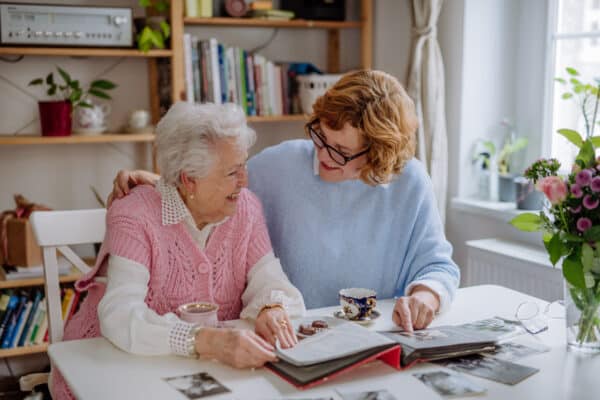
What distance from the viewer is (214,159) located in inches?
67.7

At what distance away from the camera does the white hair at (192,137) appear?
1708 mm

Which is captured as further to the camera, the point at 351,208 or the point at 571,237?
the point at 351,208

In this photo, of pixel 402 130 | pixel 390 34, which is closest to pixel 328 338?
pixel 402 130

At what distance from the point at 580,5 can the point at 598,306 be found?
5.98 ft

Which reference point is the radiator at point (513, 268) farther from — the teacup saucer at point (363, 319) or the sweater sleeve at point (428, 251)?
the teacup saucer at point (363, 319)

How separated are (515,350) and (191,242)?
0.78 metres

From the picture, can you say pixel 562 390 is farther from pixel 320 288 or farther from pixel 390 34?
pixel 390 34

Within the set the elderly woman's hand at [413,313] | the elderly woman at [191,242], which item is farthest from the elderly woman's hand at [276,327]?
the elderly woman's hand at [413,313]

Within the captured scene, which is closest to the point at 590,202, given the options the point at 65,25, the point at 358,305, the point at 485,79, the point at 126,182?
the point at 358,305

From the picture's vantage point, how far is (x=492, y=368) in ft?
4.56

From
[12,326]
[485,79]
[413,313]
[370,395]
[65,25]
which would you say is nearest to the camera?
[370,395]

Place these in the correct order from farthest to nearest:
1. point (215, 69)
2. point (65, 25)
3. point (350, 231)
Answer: point (215, 69)
point (65, 25)
point (350, 231)

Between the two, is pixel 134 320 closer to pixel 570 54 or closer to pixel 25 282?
pixel 25 282

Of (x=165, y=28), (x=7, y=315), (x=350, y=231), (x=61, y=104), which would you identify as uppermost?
(x=165, y=28)
